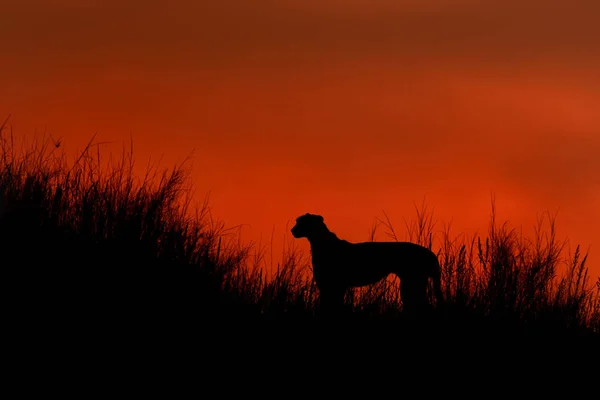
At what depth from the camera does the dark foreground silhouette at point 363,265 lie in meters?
8.18

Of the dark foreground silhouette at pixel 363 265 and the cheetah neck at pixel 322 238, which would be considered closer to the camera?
the dark foreground silhouette at pixel 363 265

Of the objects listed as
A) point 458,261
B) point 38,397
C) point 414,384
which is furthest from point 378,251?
point 38,397

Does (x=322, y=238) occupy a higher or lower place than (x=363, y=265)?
higher

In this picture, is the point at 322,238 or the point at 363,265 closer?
the point at 363,265

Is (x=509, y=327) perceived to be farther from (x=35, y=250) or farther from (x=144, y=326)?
(x=35, y=250)

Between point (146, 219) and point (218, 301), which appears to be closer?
point (218, 301)

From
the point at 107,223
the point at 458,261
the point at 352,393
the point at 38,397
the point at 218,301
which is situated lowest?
the point at 38,397

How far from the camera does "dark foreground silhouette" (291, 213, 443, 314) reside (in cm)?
818

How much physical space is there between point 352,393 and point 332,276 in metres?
2.93

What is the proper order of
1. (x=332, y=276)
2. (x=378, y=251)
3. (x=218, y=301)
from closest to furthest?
1. (x=218, y=301)
2. (x=332, y=276)
3. (x=378, y=251)

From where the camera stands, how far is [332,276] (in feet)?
27.2

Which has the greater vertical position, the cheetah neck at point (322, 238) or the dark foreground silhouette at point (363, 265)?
the cheetah neck at point (322, 238)

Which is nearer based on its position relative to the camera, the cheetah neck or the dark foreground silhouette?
the dark foreground silhouette

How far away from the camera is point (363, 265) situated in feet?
29.3
